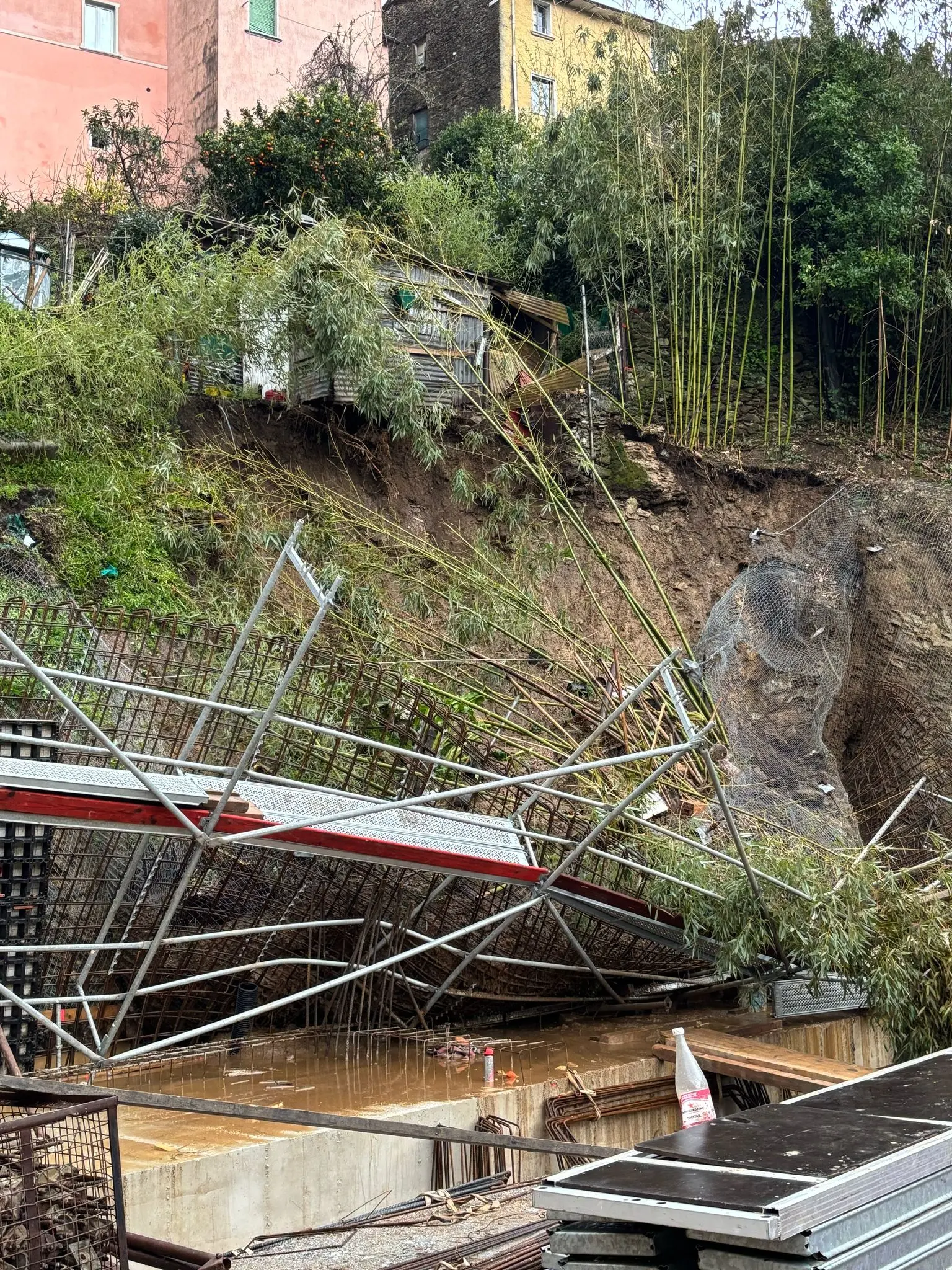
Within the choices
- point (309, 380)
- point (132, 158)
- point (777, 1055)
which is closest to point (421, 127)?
point (132, 158)

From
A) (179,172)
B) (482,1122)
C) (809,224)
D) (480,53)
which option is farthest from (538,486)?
(480,53)

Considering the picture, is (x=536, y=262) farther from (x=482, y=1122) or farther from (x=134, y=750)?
(x=482, y=1122)

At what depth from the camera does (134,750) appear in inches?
250

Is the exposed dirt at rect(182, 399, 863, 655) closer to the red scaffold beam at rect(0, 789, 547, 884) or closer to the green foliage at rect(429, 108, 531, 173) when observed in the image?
the green foliage at rect(429, 108, 531, 173)

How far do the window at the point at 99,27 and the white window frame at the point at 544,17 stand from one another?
21.4 ft

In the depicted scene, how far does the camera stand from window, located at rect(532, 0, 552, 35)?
1972 centimetres

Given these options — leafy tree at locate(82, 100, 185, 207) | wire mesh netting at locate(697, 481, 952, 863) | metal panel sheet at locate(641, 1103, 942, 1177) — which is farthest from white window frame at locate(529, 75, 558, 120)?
metal panel sheet at locate(641, 1103, 942, 1177)

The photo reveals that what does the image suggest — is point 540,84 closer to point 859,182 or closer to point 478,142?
point 478,142

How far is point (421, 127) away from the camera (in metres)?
20.2

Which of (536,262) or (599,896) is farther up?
(536,262)

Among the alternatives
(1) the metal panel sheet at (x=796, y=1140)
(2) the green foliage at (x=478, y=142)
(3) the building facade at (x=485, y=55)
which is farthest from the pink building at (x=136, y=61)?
(1) the metal panel sheet at (x=796, y=1140)

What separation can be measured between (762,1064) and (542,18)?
17998mm

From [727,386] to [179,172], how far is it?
7139 mm

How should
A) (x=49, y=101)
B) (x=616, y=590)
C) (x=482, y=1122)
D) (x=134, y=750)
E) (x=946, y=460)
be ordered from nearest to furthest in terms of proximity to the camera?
(x=482, y=1122)
(x=134, y=750)
(x=616, y=590)
(x=946, y=460)
(x=49, y=101)
